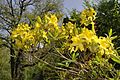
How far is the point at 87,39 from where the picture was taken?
60.7 inches

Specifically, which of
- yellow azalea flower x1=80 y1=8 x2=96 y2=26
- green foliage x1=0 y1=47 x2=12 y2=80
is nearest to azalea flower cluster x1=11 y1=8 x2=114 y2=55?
yellow azalea flower x1=80 y1=8 x2=96 y2=26

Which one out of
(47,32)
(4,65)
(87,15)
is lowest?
(47,32)

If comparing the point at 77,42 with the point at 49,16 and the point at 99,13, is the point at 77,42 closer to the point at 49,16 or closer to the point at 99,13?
the point at 49,16

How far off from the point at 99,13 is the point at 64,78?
2.25 meters

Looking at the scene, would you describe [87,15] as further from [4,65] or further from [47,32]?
[4,65]

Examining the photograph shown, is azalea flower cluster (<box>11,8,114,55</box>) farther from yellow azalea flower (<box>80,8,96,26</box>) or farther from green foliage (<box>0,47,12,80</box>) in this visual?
green foliage (<box>0,47,12,80</box>)

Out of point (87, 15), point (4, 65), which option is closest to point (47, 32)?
point (87, 15)

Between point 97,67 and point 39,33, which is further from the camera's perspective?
point 39,33

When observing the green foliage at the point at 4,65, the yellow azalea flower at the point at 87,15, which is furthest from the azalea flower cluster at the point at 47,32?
the green foliage at the point at 4,65

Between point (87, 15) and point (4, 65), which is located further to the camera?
point (4, 65)

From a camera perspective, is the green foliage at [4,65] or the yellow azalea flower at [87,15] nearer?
the yellow azalea flower at [87,15]

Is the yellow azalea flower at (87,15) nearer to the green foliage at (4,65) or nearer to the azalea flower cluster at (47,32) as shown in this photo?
the azalea flower cluster at (47,32)

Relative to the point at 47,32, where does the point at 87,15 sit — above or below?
above

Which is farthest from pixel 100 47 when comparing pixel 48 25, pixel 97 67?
pixel 48 25
